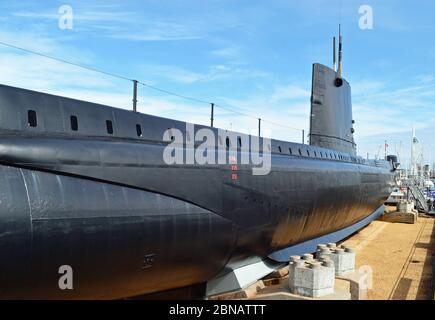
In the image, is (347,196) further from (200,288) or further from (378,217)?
(378,217)

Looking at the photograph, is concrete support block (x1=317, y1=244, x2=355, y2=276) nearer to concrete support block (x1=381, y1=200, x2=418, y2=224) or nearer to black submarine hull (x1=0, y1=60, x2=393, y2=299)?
black submarine hull (x1=0, y1=60, x2=393, y2=299)

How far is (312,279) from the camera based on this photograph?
260 inches

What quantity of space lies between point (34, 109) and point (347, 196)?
35.3ft

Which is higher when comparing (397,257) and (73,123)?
(73,123)

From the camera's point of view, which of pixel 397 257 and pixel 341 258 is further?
pixel 397 257

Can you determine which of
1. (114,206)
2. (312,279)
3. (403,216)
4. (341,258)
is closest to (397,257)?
(341,258)

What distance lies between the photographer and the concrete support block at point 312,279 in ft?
21.7

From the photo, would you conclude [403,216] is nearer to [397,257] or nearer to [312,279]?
[397,257]

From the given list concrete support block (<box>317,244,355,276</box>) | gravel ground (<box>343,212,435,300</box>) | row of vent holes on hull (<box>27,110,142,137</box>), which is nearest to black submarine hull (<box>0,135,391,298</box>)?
row of vent holes on hull (<box>27,110,142,137</box>)

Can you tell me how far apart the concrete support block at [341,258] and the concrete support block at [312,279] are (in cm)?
130

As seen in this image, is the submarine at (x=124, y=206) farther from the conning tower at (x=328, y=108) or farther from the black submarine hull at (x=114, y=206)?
the conning tower at (x=328, y=108)

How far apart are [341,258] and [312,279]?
1.86 m

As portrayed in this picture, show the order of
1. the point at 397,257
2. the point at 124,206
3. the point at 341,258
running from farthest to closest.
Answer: the point at 397,257 < the point at 341,258 < the point at 124,206
